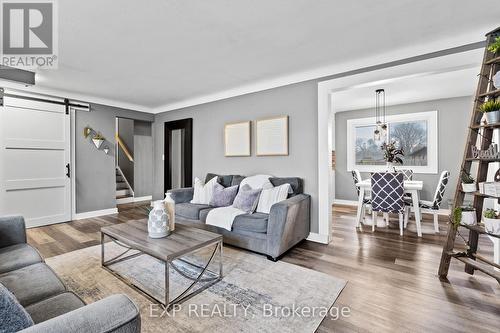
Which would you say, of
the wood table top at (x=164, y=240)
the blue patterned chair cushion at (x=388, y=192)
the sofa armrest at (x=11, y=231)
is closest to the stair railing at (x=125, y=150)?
the wood table top at (x=164, y=240)

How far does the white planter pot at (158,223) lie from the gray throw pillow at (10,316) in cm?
138

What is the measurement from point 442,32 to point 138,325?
3.42m

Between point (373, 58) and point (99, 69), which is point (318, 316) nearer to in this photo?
Answer: point (373, 58)

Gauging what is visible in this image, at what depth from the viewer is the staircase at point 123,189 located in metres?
6.74

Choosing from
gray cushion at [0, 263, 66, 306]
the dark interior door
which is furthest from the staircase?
gray cushion at [0, 263, 66, 306]

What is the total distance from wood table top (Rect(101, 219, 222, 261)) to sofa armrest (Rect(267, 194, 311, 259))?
0.72 metres

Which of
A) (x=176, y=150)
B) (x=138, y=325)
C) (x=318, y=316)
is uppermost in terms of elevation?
(x=176, y=150)

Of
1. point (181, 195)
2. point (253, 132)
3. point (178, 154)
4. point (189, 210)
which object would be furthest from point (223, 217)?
point (178, 154)

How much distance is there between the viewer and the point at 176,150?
5.54 metres

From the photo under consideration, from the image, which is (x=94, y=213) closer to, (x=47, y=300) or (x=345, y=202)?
(x=47, y=300)

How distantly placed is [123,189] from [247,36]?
19.5ft

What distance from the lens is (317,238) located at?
3451 millimetres

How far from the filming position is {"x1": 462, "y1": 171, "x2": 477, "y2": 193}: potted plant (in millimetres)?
2234

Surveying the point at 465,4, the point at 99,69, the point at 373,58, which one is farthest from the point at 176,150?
the point at 465,4
